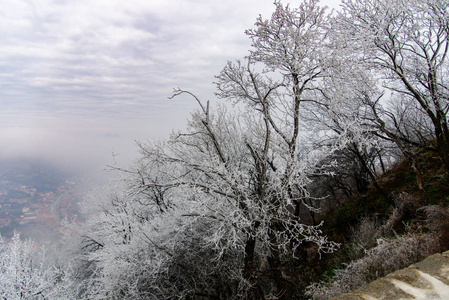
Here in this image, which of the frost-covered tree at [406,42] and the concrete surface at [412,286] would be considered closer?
the concrete surface at [412,286]

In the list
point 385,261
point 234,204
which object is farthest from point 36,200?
point 385,261

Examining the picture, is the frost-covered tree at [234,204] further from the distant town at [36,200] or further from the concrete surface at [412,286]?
the distant town at [36,200]

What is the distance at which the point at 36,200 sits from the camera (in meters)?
73.8

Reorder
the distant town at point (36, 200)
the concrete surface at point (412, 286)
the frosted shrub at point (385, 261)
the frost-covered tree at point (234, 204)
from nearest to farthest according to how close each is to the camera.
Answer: the concrete surface at point (412, 286)
the frosted shrub at point (385, 261)
the frost-covered tree at point (234, 204)
the distant town at point (36, 200)

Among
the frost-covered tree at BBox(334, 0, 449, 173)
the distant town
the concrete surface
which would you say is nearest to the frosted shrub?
the concrete surface

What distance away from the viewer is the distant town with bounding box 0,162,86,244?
153ft

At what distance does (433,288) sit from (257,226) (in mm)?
4681

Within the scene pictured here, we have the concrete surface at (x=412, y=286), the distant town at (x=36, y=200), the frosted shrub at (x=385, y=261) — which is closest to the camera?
the concrete surface at (x=412, y=286)

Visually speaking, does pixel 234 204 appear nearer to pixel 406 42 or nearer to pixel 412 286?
pixel 412 286

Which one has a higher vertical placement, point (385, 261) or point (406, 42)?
point (406, 42)

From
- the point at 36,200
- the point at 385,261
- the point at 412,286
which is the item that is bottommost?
the point at 36,200

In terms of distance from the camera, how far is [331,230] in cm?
1162

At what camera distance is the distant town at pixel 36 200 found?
1841 inches

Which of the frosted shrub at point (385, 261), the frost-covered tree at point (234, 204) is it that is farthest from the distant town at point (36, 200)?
the frosted shrub at point (385, 261)
